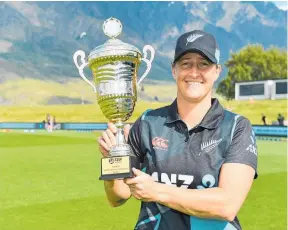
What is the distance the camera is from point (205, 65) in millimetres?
3164

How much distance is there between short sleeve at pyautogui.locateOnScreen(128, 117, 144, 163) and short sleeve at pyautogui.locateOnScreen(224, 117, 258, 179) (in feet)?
1.88

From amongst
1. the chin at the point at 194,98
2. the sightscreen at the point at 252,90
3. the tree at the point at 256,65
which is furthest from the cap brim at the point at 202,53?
the tree at the point at 256,65

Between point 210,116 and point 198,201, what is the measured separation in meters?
0.55

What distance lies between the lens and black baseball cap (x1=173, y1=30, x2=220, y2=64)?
3.08 meters

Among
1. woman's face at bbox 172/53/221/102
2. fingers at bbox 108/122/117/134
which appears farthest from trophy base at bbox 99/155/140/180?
woman's face at bbox 172/53/221/102

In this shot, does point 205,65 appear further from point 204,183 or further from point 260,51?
point 260,51

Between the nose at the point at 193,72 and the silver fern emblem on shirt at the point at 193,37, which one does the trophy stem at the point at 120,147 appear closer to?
the nose at the point at 193,72

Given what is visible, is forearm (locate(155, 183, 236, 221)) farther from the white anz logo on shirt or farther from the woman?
the white anz logo on shirt

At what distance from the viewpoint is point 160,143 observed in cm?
322

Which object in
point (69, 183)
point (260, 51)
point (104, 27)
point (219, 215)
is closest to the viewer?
point (219, 215)

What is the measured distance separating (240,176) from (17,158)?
16.6 metres

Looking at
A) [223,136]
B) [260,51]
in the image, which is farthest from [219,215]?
[260,51]

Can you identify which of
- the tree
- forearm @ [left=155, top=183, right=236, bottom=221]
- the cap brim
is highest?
the tree

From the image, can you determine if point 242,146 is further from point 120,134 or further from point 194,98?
point 120,134
